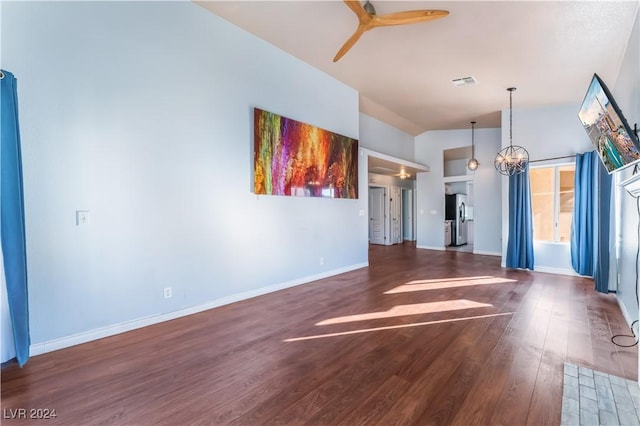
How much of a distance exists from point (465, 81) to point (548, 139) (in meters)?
2.47

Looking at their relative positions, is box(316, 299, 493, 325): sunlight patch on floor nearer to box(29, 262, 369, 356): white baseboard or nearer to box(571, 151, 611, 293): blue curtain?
box(29, 262, 369, 356): white baseboard

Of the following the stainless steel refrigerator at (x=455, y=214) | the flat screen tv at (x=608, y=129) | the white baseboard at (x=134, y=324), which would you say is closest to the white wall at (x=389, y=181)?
the stainless steel refrigerator at (x=455, y=214)

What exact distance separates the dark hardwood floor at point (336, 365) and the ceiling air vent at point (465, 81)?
11.9 ft

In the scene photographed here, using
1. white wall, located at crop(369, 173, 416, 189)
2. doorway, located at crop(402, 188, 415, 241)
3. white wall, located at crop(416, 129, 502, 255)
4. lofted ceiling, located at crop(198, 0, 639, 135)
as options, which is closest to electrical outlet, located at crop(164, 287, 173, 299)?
lofted ceiling, located at crop(198, 0, 639, 135)

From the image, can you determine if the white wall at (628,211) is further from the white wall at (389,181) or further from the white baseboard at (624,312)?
the white wall at (389,181)

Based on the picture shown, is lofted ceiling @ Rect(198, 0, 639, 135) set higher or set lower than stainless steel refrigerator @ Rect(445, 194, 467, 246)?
higher

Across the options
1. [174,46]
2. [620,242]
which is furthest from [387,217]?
[174,46]

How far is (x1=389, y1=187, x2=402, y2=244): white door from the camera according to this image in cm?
1080

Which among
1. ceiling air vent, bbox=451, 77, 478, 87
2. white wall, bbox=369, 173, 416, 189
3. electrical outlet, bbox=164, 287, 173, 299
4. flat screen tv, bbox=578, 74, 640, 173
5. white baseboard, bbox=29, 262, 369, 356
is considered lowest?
white baseboard, bbox=29, 262, 369, 356

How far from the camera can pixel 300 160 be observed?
485 cm

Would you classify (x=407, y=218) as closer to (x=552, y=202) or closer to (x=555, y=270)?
(x=552, y=202)

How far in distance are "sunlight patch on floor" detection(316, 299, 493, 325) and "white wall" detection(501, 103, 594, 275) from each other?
330 cm

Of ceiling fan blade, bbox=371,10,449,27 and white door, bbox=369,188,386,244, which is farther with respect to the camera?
white door, bbox=369,188,386,244

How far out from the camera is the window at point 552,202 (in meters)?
5.99
